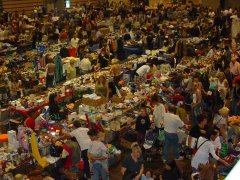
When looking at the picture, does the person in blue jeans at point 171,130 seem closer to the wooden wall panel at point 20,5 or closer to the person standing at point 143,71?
the person standing at point 143,71

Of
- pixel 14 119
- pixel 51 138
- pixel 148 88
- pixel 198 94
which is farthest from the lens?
pixel 148 88

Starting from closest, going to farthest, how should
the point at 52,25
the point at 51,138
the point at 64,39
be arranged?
1. the point at 51,138
2. the point at 64,39
3. the point at 52,25

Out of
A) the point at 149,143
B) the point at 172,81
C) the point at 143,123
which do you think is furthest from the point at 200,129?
the point at 172,81

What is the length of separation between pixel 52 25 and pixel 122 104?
1227 cm

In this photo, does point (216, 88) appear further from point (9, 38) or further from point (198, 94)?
point (9, 38)

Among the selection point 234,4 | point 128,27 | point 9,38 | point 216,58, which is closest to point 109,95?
point 216,58

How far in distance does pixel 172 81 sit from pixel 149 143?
11.8ft

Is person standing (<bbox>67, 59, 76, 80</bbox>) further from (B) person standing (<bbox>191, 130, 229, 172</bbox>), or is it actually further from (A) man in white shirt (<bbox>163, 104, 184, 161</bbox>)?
(B) person standing (<bbox>191, 130, 229, 172</bbox>)

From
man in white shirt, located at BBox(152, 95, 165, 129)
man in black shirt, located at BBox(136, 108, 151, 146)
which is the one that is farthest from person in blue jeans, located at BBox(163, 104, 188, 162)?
man in black shirt, located at BBox(136, 108, 151, 146)

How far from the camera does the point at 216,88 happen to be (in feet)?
35.0

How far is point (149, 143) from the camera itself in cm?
859

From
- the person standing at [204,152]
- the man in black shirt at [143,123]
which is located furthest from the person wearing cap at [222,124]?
the man in black shirt at [143,123]

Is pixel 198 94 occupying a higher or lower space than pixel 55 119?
higher

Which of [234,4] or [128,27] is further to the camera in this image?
[234,4]
